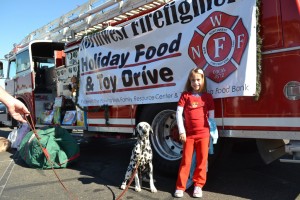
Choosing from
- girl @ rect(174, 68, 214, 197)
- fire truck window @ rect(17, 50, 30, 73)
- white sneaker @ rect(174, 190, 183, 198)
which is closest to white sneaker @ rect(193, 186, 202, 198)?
girl @ rect(174, 68, 214, 197)

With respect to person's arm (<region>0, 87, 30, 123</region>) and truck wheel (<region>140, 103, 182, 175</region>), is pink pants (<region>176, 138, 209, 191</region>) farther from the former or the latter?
person's arm (<region>0, 87, 30, 123</region>)

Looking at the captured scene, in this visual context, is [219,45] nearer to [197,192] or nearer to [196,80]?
[196,80]

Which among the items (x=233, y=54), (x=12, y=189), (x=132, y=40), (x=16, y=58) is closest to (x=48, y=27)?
(x=16, y=58)

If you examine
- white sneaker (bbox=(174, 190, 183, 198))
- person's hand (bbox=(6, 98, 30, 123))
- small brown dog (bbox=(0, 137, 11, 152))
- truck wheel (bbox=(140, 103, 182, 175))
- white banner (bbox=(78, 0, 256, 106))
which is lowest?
white sneaker (bbox=(174, 190, 183, 198))

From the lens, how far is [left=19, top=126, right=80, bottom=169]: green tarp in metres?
5.89

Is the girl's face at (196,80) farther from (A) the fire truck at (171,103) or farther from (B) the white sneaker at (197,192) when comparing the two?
(B) the white sneaker at (197,192)


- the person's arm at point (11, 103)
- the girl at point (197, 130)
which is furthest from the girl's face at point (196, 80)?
the person's arm at point (11, 103)

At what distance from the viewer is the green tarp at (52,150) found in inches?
232

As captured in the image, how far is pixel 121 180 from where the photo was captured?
5.07 meters

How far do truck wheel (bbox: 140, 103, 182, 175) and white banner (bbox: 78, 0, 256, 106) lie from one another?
6.8 inches

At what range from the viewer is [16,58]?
9414 mm

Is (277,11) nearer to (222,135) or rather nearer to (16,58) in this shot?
(222,135)

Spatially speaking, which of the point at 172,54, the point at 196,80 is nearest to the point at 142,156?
the point at 196,80

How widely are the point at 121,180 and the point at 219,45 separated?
2.36 meters
